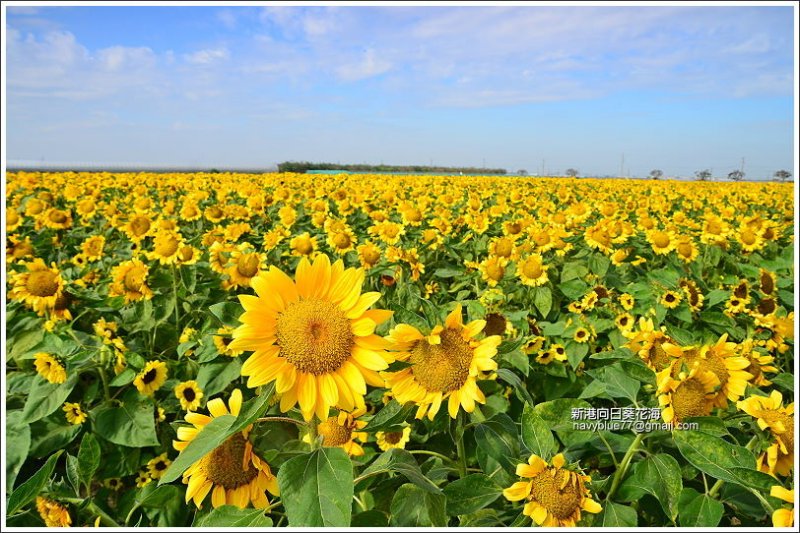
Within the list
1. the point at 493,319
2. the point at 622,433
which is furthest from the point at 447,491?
the point at 493,319

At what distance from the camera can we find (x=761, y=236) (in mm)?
5309

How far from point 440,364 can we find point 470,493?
329 mm

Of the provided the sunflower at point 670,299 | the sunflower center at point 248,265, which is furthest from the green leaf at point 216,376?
the sunflower at point 670,299

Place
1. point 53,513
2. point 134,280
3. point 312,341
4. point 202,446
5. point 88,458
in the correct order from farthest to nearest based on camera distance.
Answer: point 134,280
point 88,458
point 53,513
point 312,341
point 202,446

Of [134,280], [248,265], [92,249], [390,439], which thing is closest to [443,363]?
[390,439]

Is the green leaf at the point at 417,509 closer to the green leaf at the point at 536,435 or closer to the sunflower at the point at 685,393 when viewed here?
the green leaf at the point at 536,435

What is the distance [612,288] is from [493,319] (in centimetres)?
170

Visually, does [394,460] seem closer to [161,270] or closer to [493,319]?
[493,319]

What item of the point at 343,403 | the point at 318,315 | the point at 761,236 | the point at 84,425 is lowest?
the point at 84,425

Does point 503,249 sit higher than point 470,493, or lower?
higher

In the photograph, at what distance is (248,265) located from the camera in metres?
3.35

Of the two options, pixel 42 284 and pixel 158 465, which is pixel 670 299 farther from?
pixel 42 284

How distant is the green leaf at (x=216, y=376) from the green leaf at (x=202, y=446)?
4.64ft

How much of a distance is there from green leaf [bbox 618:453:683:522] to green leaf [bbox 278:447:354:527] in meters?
0.89
